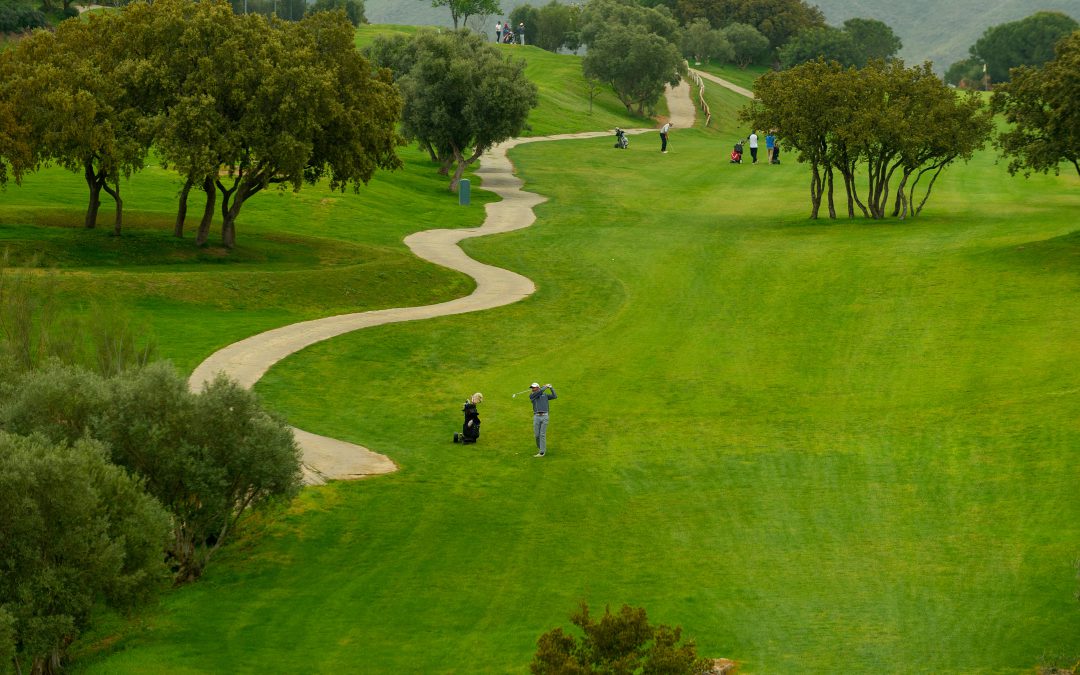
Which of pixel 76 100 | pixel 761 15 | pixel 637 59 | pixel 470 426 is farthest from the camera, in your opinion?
pixel 761 15

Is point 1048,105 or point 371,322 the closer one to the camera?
point 371,322

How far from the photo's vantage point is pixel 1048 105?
4778 cm

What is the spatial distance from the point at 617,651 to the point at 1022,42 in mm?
179232

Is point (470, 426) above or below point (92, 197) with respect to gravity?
below

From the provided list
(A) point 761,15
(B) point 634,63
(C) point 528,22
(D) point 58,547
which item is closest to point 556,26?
(C) point 528,22

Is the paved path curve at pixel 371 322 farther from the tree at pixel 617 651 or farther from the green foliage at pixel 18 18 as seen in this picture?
the green foliage at pixel 18 18

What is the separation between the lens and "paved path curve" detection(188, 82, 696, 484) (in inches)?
1153

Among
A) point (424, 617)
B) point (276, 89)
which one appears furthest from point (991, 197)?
point (424, 617)

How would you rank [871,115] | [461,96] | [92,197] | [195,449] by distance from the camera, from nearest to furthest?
1. [195,449]
2. [92,197]
3. [871,115]
4. [461,96]

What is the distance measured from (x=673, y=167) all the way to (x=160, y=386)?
215 feet

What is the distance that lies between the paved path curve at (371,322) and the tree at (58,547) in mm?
8324

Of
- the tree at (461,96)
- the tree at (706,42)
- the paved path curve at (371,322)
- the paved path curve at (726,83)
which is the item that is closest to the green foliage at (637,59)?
the paved path curve at (726,83)

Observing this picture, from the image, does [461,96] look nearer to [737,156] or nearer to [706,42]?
[737,156]

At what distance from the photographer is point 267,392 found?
110 ft
